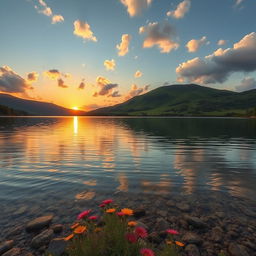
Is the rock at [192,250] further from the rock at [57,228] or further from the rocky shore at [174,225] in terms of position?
the rock at [57,228]

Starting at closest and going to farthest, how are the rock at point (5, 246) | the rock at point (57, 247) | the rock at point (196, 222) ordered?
the rock at point (57, 247), the rock at point (5, 246), the rock at point (196, 222)

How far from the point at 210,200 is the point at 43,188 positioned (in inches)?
440

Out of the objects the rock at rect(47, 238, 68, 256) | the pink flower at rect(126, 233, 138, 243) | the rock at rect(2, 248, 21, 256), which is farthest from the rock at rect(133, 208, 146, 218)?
the rock at rect(2, 248, 21, 256)

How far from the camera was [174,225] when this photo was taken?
855cm

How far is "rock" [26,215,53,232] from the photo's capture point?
8211mm

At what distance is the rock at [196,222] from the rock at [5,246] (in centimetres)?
755

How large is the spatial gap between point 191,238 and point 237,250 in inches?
63.4

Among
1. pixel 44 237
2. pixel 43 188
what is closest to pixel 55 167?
pixel 43 188

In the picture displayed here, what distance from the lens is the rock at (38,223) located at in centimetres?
821

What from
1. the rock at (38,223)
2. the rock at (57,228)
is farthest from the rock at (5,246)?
the rock at (57,228)

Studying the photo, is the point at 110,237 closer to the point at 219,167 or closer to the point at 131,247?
the point at 131,247

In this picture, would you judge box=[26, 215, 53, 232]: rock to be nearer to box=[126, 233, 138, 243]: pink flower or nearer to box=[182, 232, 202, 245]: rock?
box=[126, 233, 138, 243]: pink flower

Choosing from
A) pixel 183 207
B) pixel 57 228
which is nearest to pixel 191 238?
pixel 183 207

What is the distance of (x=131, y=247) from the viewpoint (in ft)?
16.4
